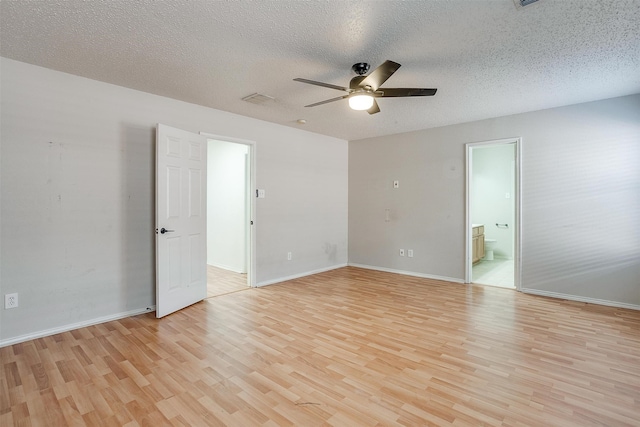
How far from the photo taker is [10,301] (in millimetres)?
2652

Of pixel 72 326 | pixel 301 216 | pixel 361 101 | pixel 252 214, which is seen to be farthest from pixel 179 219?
pixel 361 101

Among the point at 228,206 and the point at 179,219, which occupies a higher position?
the point at 228,206

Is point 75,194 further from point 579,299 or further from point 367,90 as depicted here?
point 579,299

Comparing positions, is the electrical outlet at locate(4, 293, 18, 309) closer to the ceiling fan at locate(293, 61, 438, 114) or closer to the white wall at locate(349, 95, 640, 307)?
the ceiling fan at locate(293, 61, 438, 114)

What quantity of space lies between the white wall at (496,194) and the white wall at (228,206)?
5120 mm

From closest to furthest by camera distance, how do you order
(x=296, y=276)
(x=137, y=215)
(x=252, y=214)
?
1. (x=137, y=215)
2. (x=252, y=214)
3. (x=296, y=276)

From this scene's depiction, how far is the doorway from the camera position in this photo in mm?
5321

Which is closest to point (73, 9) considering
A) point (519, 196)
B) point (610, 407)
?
point (610, 407)

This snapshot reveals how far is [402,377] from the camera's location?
217cm

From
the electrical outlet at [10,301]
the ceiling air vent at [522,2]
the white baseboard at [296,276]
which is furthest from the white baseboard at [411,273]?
the electrical outlet at [10,301]

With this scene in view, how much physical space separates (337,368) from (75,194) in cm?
295

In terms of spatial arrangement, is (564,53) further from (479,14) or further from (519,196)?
(519,196)

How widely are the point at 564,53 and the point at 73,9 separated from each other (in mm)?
3661

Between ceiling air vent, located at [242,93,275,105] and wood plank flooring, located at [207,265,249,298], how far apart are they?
2583mm
